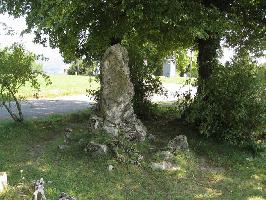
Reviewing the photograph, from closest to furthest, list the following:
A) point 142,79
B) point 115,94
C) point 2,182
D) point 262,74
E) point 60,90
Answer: point 2,182 → point 115,94 → point 262,74 → point 142,79 → point 60,90

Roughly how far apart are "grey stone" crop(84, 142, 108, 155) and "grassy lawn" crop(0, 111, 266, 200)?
0.21m

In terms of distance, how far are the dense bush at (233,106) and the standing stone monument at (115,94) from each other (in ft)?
8.71

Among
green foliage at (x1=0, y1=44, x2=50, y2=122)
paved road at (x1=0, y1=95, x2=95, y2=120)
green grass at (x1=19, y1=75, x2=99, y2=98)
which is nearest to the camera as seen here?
green foliage at (x1=0, y1=44, x2=50, y2=122)

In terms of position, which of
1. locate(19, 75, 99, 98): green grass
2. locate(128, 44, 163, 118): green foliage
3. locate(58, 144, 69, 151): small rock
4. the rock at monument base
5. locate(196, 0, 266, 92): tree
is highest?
locate(196, 0, 266, 92): tree

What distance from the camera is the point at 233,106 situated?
15.6 metres

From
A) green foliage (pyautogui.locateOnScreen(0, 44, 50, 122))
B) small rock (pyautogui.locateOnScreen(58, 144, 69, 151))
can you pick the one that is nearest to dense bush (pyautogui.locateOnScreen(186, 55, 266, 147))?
A: small rock (pyautogui.locateOnScreen(58, 144, 69, 151))

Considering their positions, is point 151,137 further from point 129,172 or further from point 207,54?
point 207,54

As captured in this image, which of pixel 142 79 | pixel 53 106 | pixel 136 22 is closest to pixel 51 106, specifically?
pixel 53 106

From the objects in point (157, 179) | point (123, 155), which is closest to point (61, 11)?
point (123, 155)

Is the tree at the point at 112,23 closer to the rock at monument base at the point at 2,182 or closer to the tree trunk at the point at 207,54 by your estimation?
the tree trunk at the point at 207,54

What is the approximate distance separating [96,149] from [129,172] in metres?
1.30

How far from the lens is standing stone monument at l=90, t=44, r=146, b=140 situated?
14.7 meters

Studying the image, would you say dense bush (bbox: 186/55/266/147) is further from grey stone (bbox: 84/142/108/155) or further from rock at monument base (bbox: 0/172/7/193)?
rock at monument base (bbox: 0/172/7/193)

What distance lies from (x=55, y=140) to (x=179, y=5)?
6138 mm
